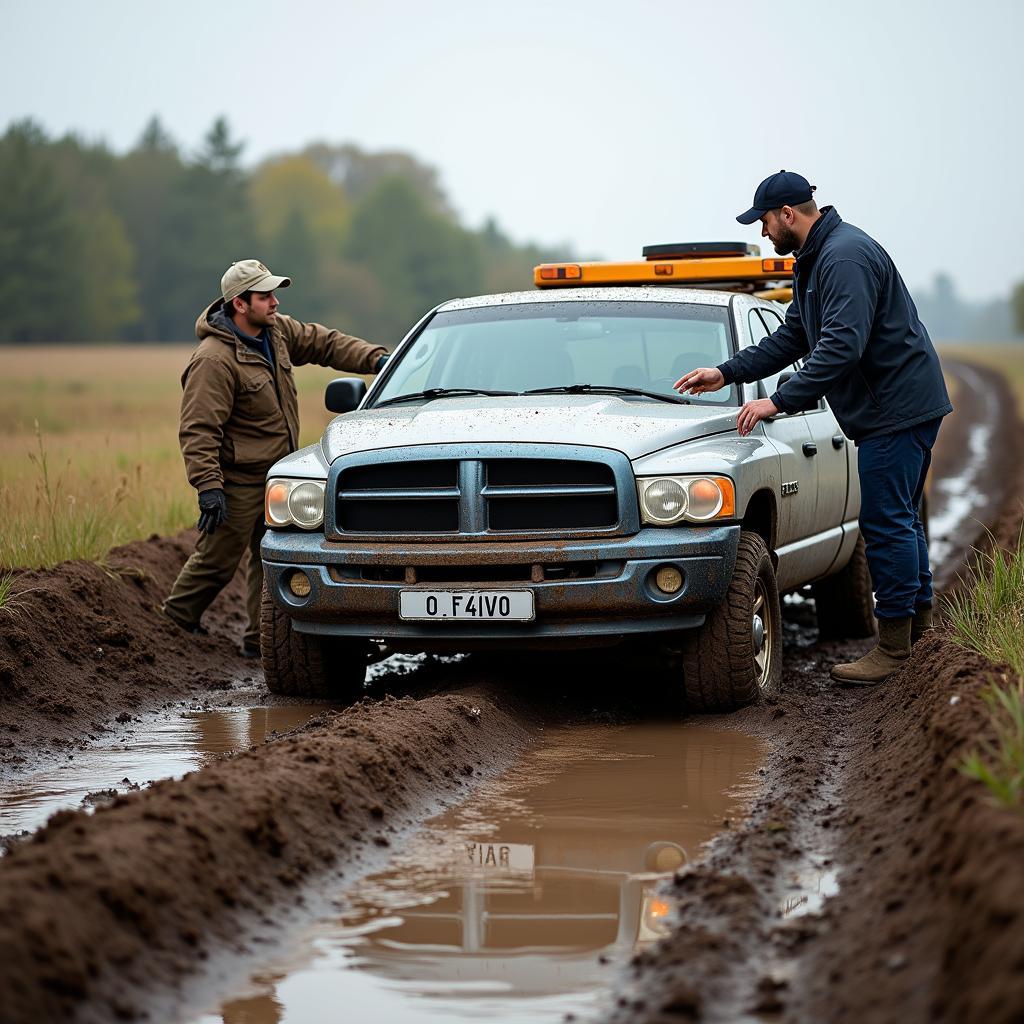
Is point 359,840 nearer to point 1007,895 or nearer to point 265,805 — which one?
point 265,805

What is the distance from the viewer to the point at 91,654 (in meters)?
8.09

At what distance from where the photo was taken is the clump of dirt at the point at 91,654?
713 cm

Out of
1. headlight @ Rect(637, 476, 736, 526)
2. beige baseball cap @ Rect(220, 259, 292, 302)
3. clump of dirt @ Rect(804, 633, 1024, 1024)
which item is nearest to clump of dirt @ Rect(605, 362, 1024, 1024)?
clump of dirt @ Rect(804, 633, 1024, 1024)

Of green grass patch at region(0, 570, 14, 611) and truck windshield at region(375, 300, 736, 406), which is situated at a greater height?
truck windshield at region(375, 300, 736, 406)

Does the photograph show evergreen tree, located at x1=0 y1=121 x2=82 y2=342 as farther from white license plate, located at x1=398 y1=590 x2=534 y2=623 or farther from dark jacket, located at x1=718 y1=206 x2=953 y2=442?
white license plate, located at x1=398 y1=590 x2=534 y2=623

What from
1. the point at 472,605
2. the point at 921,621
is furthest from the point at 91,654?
the point at 921,621

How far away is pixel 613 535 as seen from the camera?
662cm

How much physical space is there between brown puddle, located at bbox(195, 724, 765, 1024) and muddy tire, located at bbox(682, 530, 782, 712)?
60cm

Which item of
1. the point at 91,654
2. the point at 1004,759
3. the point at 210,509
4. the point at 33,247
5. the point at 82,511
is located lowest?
the point at 91,654

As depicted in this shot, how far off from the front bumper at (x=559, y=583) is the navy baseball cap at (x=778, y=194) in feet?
5.17

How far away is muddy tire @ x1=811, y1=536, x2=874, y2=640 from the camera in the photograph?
9.56 metres

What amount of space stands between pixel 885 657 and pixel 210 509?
3.50 m

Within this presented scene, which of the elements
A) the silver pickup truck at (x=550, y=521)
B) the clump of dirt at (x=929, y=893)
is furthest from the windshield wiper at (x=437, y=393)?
the clump of dirt at (x=929, y=893)

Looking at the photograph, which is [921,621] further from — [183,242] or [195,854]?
[183,242]
